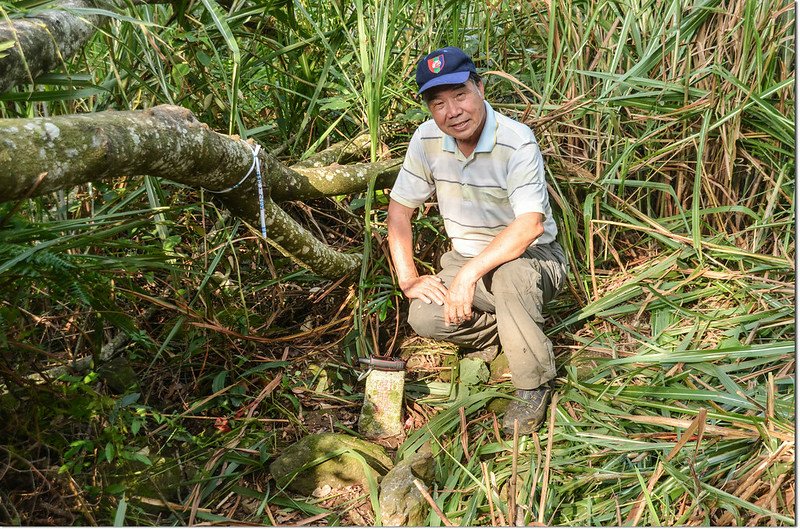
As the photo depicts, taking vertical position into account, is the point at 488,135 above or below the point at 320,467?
above

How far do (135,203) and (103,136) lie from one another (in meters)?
1.27

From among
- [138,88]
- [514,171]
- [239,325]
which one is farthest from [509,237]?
[138,88]

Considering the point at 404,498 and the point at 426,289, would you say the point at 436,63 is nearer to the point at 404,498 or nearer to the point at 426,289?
the point at 426,289

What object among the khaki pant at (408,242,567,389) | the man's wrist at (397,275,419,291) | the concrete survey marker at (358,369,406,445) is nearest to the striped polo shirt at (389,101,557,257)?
the khaki pant at (408,242,567,389)

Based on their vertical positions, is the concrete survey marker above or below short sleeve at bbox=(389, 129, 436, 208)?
below

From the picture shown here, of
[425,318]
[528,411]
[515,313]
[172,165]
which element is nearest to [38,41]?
[172,165]

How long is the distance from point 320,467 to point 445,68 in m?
1.51

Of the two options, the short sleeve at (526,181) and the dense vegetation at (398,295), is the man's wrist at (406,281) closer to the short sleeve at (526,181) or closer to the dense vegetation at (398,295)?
the dense vegetation at (398,295)

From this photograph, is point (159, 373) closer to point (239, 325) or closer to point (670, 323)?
point (239, 325)

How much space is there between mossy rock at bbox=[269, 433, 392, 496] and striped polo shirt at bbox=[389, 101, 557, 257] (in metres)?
0.97

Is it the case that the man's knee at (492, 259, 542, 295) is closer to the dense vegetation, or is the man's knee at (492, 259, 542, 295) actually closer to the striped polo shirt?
the striped polo shirt

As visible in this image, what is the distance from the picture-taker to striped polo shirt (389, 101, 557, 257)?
2.72m

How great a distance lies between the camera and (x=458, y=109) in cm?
270

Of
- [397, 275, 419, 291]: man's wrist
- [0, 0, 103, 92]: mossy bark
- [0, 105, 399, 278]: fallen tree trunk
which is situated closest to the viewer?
[0, 105, 399, 278]: fallen tree trunk
